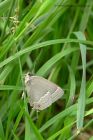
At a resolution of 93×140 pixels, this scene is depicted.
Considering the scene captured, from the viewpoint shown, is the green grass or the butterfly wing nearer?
the butterfly wing

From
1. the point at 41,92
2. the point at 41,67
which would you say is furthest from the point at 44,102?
the point at 41,67

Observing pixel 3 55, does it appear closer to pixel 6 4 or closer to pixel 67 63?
pixel 6 4

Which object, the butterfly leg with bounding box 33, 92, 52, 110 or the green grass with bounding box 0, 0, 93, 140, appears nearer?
the butterfly leg with bounding box 33, 92, 52, 110

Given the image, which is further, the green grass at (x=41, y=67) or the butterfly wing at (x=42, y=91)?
the green grass at (x=41, y=67)

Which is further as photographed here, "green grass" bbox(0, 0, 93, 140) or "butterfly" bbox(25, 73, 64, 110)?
"green grass" bbox(0, 0, 93, 140)

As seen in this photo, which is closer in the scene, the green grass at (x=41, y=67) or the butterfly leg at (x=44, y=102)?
the butterfly leg at (x=44, y=102)

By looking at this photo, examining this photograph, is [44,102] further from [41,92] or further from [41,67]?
[41,67]

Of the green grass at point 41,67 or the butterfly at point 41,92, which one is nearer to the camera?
the butterfly at point 41,92

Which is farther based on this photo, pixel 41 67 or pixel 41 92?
pixel 41 67

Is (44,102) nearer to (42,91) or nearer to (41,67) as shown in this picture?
(42,91)
